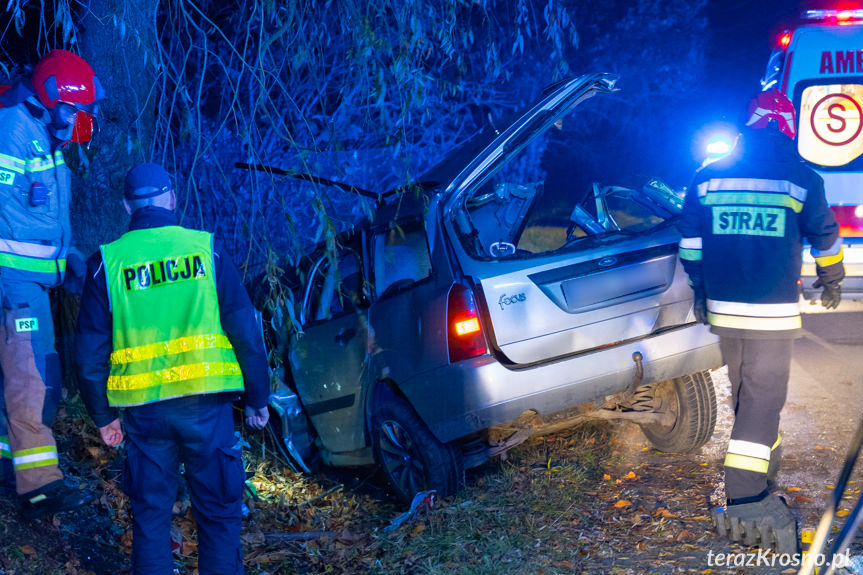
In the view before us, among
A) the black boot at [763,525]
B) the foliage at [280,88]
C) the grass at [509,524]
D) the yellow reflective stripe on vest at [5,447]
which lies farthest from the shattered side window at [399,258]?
the yellow reflective stripe on vest at [5,447]

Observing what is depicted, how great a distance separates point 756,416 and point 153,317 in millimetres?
2681

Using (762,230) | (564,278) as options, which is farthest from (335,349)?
(762,230)

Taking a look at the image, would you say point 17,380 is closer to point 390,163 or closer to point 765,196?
point 765,196

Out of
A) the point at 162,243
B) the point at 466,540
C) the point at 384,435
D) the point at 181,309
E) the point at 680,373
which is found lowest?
the point at 466,540

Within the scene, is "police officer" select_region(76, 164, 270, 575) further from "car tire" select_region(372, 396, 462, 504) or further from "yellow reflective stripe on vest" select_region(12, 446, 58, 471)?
"car tire" select_region(372, 396, 462, 504)

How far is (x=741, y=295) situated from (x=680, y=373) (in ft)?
2.15

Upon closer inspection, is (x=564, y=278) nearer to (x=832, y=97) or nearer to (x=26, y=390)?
(x=26, y=390)

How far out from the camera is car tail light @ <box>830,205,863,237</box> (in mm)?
6441

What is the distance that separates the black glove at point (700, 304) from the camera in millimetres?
4133

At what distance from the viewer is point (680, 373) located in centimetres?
439

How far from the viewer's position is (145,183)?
3299 millimetres

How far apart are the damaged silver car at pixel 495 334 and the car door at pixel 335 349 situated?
16 millimetres

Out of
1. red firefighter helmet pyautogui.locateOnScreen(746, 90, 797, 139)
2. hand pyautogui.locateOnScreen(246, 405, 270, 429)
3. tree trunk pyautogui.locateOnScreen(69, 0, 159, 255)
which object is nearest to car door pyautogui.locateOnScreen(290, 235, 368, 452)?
tree trunk pyautogui.locateOnScreen(69, 0, 159, 255)

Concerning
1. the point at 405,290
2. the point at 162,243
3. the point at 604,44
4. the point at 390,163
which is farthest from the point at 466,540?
the point at 604,44
